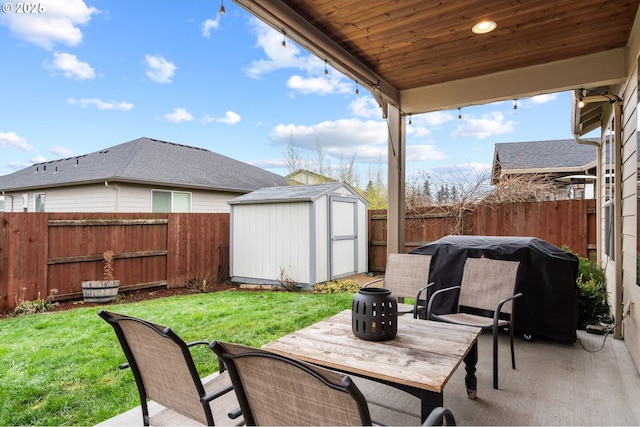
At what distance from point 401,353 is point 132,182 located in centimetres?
925

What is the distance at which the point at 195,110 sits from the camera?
16797 millimetres

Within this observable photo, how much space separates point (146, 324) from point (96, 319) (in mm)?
3891

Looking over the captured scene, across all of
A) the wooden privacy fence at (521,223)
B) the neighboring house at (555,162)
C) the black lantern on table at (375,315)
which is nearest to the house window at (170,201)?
the wooden privacy fence at (521,223)

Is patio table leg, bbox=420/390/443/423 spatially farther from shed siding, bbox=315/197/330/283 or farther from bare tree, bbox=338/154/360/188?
bare tree, bbox=338/154/360/188

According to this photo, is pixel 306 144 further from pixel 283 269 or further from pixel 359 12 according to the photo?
pixel 359 12

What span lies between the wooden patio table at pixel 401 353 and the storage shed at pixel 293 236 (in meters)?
4.55

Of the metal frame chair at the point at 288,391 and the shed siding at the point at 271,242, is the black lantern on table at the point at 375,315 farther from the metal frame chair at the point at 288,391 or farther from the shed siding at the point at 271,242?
the shed siding at the point at 271,242

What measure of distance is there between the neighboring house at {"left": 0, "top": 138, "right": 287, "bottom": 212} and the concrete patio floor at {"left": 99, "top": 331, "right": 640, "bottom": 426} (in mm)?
8444

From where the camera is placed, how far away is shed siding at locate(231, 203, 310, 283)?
711cm

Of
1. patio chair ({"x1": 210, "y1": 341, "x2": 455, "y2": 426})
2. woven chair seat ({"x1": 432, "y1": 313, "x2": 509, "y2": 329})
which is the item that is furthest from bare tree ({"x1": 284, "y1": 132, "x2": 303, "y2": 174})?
patio chair ({"x1": 210, "y1": 341, "x2": 455, "y2": 426})

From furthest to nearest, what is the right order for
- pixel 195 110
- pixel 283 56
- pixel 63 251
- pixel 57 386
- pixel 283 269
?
pixel 195 110
pixel 283 56
pixel 283 269
pixel 63 251
pixel 57 386

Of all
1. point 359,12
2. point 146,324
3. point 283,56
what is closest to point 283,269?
point 359,12

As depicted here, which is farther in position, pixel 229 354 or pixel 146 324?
pixel 146 324

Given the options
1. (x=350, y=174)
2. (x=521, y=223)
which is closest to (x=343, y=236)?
(x=521, y=223)
